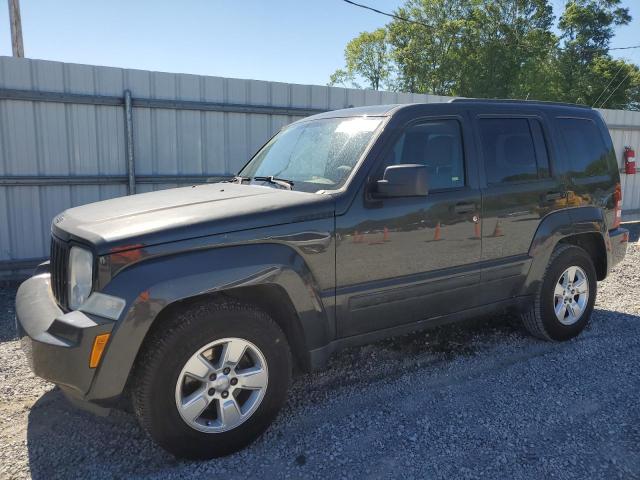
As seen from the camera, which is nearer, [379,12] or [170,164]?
[170,164]

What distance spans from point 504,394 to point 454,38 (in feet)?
120

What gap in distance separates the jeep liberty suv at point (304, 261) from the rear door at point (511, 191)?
0.01 metres

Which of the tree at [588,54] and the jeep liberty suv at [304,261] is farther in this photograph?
the tree at [588,54]

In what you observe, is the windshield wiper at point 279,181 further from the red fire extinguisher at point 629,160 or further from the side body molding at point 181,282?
the red fire extinguisher at point 629,160

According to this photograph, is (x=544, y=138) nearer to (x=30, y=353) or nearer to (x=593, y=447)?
(x=593, y=447)

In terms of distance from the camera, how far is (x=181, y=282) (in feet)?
8.53

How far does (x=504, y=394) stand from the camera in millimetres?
3604

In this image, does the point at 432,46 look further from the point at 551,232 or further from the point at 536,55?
the point at 551,232

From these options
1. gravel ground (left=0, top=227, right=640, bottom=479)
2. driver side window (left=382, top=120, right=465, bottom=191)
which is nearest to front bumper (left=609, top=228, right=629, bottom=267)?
gravel ground (left=0, top=227, right=640, bottom=479)

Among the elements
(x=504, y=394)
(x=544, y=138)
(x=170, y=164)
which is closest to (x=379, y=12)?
(x=170, y=164)

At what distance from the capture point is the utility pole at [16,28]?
9.06 m

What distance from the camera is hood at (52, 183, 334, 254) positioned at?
262 cm

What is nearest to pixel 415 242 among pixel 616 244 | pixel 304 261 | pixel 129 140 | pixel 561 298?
pixel 304 261

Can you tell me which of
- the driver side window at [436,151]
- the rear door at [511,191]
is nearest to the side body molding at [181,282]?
the driver side window at [436,151]
